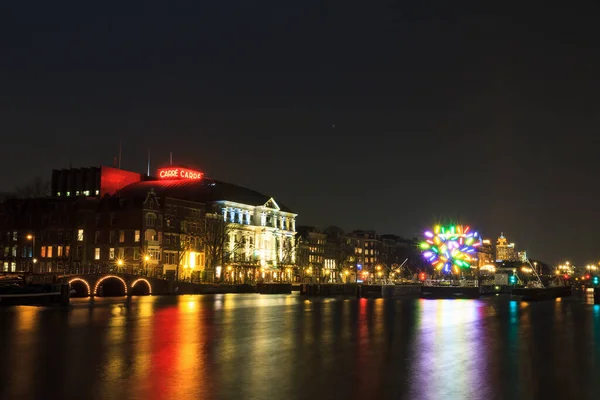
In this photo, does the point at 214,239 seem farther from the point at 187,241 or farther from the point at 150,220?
the point at 150,220

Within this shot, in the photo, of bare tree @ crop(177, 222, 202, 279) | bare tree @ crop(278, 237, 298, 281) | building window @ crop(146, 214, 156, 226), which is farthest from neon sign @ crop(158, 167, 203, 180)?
bare tree @ crop(278, 237, 298, 281)

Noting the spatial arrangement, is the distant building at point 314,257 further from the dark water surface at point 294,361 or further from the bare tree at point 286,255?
the dark water surface at point 294,361

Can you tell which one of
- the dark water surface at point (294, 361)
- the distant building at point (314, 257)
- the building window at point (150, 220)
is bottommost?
the dark water surface at point (294, 361)

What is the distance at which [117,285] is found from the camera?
93.3 meters

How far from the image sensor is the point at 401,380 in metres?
19.1

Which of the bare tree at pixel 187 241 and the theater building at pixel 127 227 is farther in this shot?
the bare tree at pixel 187 241

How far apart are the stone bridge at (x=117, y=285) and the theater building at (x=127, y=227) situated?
250 inches

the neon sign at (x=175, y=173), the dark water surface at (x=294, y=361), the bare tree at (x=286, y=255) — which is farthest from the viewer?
the bare tree at (x=286, y=255)

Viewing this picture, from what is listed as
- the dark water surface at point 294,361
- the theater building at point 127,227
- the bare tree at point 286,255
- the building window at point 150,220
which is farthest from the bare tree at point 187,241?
the dark water surface at point 294,361

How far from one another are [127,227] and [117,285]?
19.3 meters

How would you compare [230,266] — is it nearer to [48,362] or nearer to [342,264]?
[342,264]

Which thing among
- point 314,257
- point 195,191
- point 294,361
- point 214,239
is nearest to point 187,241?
point 214,239

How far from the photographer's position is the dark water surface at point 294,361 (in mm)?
17422

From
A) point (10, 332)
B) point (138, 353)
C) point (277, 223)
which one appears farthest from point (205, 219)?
point (138, 353)
